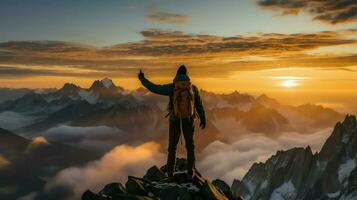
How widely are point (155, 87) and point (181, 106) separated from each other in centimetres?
180

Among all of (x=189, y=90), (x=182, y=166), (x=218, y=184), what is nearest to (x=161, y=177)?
(x=182, y=166)

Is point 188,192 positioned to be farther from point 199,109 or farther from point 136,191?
point 199,109

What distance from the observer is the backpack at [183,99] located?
87.5ft

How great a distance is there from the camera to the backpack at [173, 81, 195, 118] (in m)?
26.7

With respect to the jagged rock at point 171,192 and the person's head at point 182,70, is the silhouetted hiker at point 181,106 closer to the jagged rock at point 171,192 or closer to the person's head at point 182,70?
the person's head at point 182,70

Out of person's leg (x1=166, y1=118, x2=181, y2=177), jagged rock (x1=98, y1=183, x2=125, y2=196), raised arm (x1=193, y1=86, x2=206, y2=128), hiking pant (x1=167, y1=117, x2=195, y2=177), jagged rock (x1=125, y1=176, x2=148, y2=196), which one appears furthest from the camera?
raised arm (x1=193, y1=86, x2=206, y2=128)

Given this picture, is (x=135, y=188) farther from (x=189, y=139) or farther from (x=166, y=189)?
(x=189, y=139)

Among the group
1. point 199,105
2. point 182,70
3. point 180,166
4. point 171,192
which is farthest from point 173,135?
point 180,166

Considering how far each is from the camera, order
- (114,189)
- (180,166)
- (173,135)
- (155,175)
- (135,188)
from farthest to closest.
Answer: (180,166) → (155,175) → (173,135) → (135,188) → (114,189)

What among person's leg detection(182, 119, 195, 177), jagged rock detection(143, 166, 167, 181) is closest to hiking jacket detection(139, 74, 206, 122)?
person's leg detection(182, 119, 195, 177)

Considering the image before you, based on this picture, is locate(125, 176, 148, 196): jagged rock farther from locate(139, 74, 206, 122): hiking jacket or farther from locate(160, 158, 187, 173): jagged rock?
locate(160, 158, 187, 173): jagged rock

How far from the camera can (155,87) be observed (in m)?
26.8

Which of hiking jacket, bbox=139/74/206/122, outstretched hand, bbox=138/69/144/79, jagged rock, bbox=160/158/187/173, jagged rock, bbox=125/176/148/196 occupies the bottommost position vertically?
jagged rock, bbox=160/158/187/173

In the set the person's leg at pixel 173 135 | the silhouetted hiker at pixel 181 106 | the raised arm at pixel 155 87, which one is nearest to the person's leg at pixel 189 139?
the silhouetted hiker at pixel 181 106
